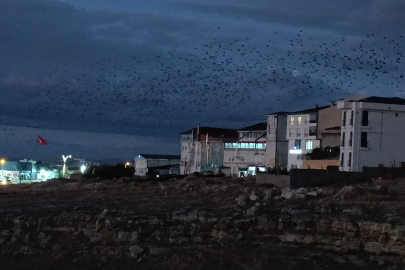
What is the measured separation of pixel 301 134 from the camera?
2406 inches

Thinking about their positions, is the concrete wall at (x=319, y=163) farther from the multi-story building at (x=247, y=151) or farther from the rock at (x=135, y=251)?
the rock at (x=135, y=251)

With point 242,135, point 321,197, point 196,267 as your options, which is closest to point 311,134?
point 242,135

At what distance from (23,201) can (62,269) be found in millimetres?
19472

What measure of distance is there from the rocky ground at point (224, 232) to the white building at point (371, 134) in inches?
391

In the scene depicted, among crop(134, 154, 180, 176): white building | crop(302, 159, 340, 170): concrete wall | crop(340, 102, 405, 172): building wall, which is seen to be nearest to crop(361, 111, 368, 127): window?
crop(340, 102, 405, 172): building wall

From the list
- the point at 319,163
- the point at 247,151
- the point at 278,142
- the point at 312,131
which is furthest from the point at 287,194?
the point at 247,151

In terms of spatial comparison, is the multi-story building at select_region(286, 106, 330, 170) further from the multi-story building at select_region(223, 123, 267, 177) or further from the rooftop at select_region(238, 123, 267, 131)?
the rooftop at select_region(238, 123, 267, 131)

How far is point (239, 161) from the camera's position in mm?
76688

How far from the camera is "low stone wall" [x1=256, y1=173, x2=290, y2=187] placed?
35812mm

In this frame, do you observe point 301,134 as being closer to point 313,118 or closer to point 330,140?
point 313,118

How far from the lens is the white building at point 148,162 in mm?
96875

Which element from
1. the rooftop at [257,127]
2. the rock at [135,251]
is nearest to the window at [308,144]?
the rooftop at [257,127]

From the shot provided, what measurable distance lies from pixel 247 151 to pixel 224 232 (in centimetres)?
5297

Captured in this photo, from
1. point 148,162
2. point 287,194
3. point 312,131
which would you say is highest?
point 312,131
